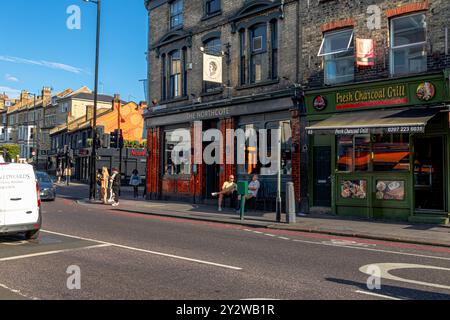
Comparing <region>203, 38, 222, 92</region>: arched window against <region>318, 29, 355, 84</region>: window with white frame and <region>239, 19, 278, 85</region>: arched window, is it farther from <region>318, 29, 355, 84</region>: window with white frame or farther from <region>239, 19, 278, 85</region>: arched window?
<region>318, 29, 355, 84</region>: window with white frame

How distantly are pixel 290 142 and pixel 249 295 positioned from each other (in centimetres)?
1239

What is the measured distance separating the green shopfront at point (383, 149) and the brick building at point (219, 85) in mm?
1179

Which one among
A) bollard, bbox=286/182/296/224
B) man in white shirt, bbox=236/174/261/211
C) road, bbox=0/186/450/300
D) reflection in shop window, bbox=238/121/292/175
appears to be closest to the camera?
road, bbox=0/186/450/300

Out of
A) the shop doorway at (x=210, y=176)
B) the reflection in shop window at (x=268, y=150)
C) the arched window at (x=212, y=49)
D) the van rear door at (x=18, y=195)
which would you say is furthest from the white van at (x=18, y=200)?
the arched window at (x=212, y=49)

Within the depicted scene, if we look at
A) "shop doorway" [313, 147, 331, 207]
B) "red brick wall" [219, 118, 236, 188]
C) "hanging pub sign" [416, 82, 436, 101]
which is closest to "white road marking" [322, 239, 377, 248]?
"shop doorway" [313, 147, 331, 207]

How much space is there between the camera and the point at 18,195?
10195 millimetres

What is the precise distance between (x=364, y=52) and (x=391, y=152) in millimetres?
3488

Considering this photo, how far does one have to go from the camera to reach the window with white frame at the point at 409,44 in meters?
14.6

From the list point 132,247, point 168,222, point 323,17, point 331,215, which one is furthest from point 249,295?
point 323,17

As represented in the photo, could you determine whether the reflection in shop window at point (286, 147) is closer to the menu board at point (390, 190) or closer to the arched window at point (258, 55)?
the arched window at point (258, 55)

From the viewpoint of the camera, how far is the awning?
1327cm

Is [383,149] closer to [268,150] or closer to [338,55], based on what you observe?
[338,55]

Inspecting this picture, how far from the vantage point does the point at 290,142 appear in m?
18.0

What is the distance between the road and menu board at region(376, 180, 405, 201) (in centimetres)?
396
